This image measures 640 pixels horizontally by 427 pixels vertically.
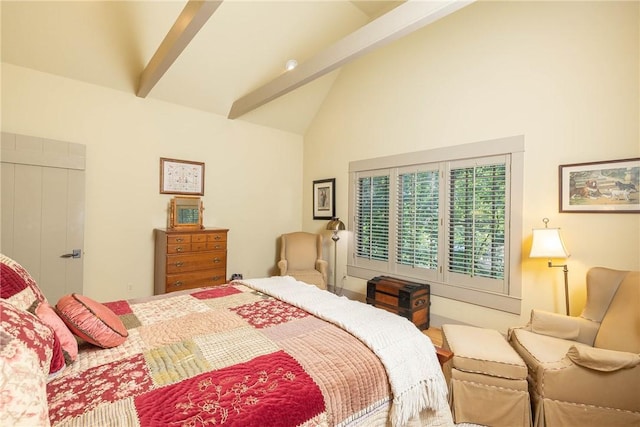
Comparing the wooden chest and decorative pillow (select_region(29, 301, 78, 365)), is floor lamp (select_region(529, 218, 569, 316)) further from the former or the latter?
decorative pillow (select_region(29, 301, 78, 365))

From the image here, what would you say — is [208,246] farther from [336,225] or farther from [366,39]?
[366,39]

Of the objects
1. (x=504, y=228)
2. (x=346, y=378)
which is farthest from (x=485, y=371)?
(x=504, y=228)

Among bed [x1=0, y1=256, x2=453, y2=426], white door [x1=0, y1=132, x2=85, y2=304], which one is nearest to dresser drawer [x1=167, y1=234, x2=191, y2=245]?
white door [x1=0, y1=132, x2=85, y2=304]

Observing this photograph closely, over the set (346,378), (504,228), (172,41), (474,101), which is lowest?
(346,378)

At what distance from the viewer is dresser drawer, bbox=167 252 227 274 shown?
10.9 feet

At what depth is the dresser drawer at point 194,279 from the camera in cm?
332

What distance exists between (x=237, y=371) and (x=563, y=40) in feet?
11.5

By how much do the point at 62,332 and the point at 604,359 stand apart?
8.81 ft

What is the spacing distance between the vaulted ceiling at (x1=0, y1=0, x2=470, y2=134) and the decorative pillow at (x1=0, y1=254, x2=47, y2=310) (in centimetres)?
197

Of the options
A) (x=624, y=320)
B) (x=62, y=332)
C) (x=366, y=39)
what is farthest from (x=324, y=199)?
(x=62, y=332)

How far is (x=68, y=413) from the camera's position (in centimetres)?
89

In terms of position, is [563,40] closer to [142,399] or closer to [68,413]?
[142,399]

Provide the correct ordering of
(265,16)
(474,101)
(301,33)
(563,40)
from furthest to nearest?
(301,33) → (265,16) → (474,101) → (563,40)

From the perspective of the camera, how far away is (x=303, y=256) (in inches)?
171
